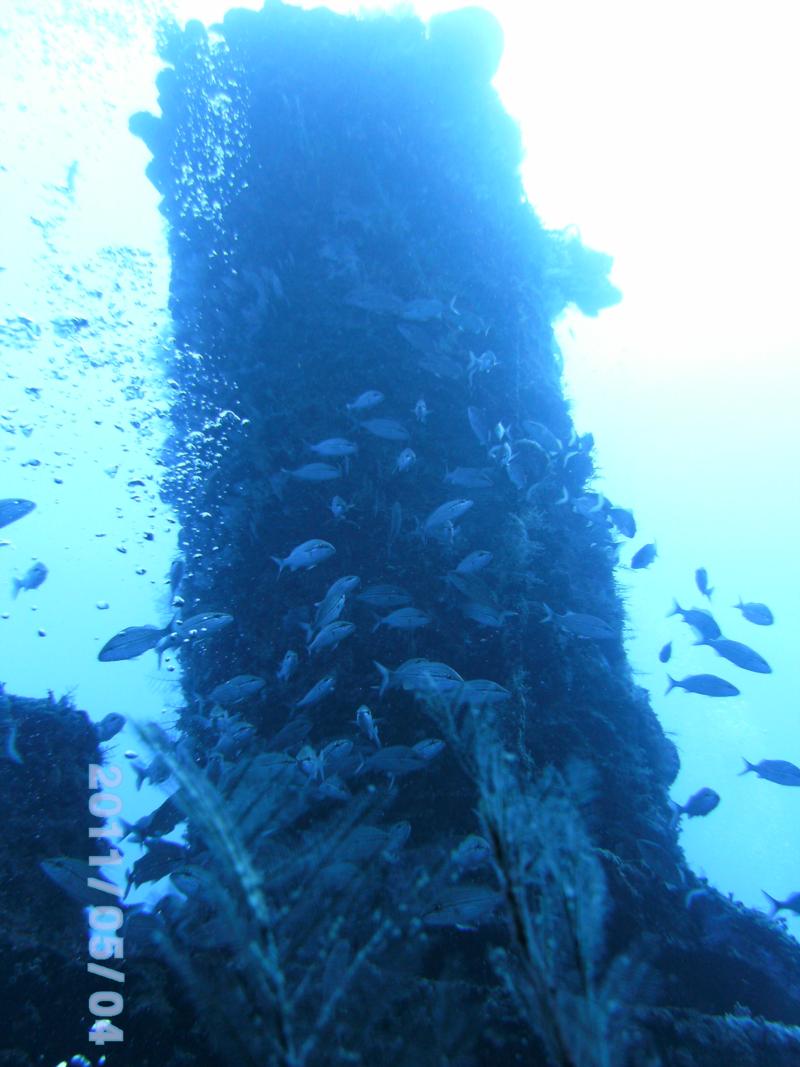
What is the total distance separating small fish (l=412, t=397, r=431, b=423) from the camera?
6602 millimetres

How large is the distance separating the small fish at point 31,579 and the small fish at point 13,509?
0.75 m

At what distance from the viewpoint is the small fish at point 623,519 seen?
6.51m

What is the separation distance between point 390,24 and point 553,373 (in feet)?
22.3

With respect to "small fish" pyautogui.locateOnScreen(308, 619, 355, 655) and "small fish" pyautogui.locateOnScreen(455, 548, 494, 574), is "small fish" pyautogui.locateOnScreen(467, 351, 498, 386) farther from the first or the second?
"small fish" pyautogui.locateOnScreen(308, 619, 355, 655)

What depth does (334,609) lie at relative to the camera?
16.6 feet

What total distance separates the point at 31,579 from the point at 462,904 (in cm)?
575

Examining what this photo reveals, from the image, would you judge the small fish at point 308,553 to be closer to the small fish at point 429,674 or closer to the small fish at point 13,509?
the small fish at point 429,674

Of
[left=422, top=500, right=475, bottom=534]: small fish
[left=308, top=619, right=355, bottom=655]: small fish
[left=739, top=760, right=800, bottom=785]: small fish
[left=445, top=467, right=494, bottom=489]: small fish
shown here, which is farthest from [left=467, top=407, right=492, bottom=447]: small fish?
[left=739, top=760, right=800, bottom=785]: small fish

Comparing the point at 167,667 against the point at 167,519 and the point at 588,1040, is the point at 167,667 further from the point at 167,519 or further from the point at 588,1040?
the point at 588,1040

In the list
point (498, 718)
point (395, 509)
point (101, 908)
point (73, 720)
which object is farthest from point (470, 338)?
point (101, 908)

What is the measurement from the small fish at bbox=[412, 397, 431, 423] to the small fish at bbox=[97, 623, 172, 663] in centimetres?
373

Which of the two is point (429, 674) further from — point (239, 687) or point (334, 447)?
point (334, 447)

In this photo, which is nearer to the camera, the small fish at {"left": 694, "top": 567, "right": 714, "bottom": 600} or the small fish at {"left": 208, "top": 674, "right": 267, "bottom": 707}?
the small fish at {"left": 208, "top": 674, "right": 267, "bottom": 707}

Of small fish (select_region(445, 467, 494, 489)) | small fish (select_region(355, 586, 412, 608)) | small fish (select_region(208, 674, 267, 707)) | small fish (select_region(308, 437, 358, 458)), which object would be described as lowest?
small fish (select_region(208, 674, 267, 707))
